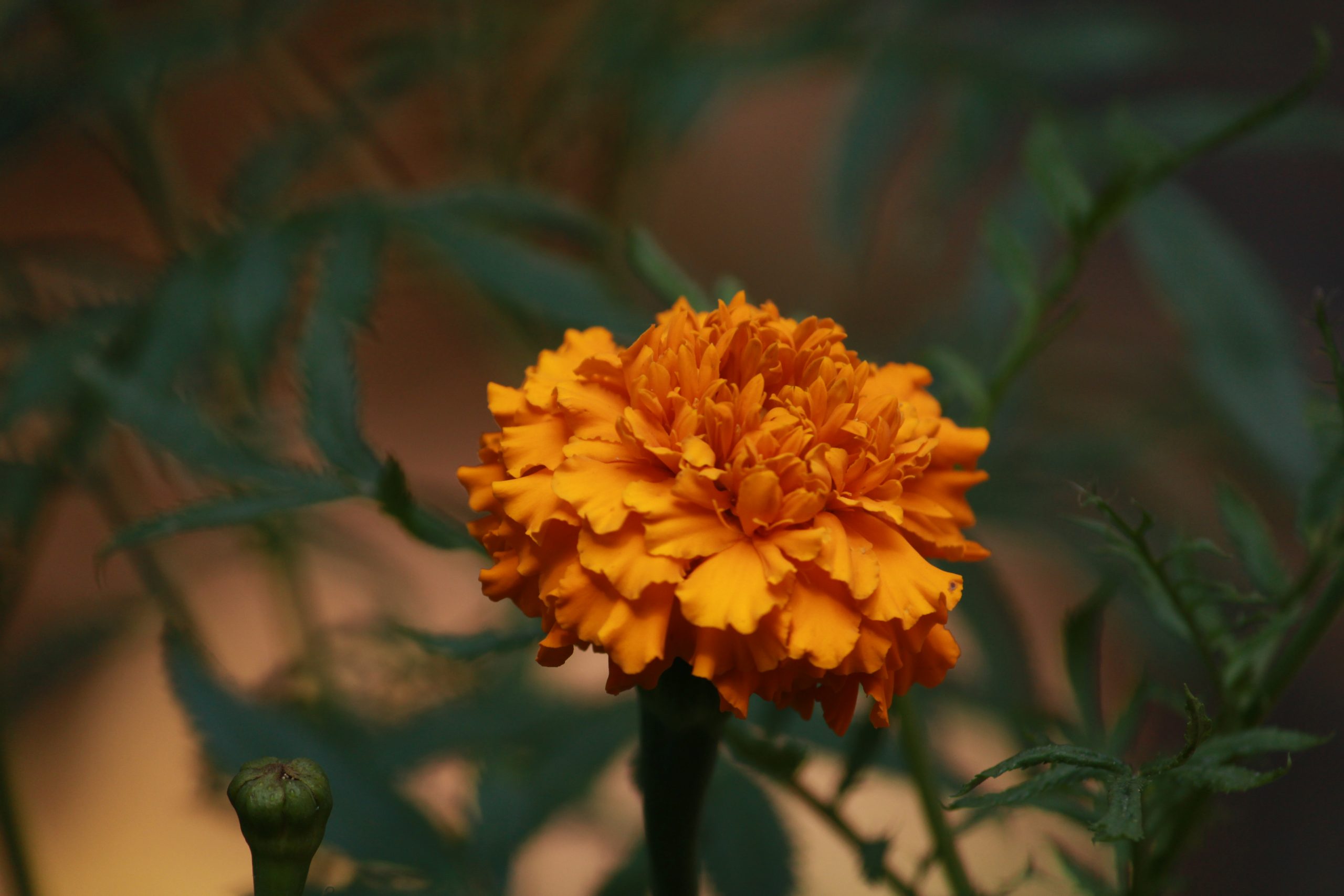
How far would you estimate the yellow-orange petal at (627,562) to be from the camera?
0.21 m

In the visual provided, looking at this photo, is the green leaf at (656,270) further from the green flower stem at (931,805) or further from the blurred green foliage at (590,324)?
the green flower stem at (931,805)

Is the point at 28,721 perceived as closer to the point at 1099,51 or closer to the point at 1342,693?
the point at 1099,51

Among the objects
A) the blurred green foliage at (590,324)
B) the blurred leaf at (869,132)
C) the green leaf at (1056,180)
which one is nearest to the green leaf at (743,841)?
the blurred green foliage at (590,324)

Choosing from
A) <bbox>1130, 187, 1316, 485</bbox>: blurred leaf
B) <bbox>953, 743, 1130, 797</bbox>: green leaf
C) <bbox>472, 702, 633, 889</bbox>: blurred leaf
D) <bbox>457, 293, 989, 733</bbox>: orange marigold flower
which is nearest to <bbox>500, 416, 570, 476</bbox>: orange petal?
<bbox>457, 293, 989, 733</bbox>: orange marigold flower

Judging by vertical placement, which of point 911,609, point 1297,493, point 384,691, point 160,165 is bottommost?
point 911,609

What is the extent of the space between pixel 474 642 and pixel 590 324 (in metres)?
0.20

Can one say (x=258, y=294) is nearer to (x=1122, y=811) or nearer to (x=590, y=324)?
(x=590, y=324)

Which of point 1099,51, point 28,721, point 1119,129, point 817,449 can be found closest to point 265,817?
point 817,449

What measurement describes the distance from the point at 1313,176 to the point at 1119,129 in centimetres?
105

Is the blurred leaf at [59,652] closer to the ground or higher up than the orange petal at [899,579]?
higher up

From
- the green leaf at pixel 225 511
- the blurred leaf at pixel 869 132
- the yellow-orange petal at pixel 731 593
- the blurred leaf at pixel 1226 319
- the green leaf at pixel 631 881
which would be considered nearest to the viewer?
the yellow-orange petal at pixel 731 593

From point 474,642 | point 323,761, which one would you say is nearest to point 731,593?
point 474,642

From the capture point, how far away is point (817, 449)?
0.23m

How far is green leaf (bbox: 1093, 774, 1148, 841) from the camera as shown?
0.71 ft
